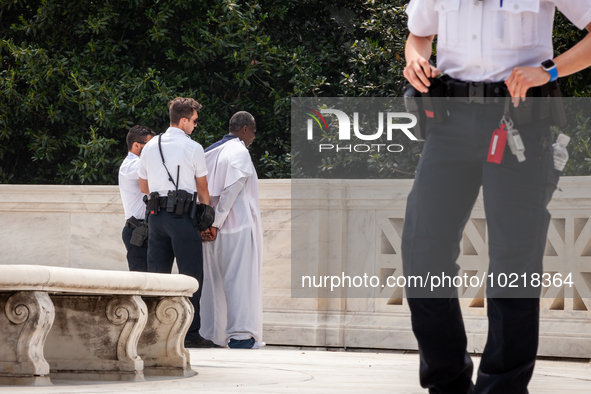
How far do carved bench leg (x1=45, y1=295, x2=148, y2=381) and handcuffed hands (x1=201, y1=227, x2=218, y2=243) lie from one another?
2.56 metres

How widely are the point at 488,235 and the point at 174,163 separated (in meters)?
3.93

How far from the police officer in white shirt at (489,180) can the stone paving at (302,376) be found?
1.13 m

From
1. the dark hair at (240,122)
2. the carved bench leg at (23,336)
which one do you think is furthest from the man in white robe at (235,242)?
the carved bench leg at (23,336)

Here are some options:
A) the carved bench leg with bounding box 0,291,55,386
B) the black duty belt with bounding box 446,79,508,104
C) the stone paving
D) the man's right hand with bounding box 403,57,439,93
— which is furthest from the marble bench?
the black duty belt with bounding box 446,79,508,104

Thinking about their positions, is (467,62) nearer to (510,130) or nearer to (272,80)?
(510,130)

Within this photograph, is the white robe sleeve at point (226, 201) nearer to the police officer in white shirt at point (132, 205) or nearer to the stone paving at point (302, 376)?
the police officer in white shirt at point (132, 205)

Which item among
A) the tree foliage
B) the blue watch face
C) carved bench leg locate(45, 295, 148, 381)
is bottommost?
carved bench leg locate(45, 295, 148, 381)

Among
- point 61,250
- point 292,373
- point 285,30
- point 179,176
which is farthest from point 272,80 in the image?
point 292,373

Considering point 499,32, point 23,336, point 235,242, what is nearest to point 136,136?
point 235,242

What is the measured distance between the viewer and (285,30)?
12.2 m

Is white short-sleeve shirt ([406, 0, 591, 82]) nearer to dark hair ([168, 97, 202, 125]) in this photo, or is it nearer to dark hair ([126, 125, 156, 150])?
dark hair ([168, 97, 202, 125])

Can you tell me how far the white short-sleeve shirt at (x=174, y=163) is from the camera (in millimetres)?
6043

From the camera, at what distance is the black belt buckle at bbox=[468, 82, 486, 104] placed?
238 cm

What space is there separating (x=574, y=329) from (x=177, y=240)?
291 cm
